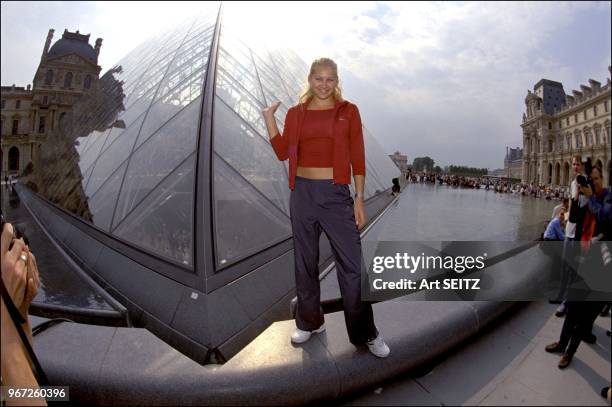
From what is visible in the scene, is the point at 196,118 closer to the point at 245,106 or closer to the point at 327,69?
the point at 245,106

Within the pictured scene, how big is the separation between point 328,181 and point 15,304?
1199mm

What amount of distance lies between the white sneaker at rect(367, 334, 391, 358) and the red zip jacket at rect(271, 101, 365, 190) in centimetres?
85

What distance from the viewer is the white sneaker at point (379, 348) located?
1538 mm

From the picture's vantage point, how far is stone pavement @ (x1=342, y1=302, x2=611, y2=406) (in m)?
1.32

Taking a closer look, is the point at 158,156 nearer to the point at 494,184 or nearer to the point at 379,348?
the point at 379,348

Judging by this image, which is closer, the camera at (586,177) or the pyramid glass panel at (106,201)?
the camera at (586,177)

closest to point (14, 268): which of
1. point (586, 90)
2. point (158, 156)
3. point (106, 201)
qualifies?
point (158, 156)

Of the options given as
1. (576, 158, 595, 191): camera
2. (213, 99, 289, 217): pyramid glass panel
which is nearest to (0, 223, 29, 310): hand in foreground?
(213, 99, 289, 217): pyramid glass panel

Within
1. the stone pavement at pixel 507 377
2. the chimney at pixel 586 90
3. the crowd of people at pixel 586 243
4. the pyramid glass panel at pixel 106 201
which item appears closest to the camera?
the stone pavement at pixel 507 377

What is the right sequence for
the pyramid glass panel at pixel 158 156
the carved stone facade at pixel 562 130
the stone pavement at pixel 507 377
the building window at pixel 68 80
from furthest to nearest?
the building window at pixel 68 80
the pyramid glass panel at pixel 158 156
the carved stone facade at pixel 562 130
the stone pavement at pixel 507 377

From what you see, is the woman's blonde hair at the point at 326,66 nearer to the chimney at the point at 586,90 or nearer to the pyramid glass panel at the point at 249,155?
the pyramid glass panel at the point at 249,155

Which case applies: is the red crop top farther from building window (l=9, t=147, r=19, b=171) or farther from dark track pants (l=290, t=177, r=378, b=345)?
building window (l=9, t=147, r=19, b=171)

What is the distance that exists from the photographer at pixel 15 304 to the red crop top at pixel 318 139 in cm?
112

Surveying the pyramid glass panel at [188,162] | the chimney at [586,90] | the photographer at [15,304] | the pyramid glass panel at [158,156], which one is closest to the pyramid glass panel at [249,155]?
the pyramid glass panel at [188,162]
